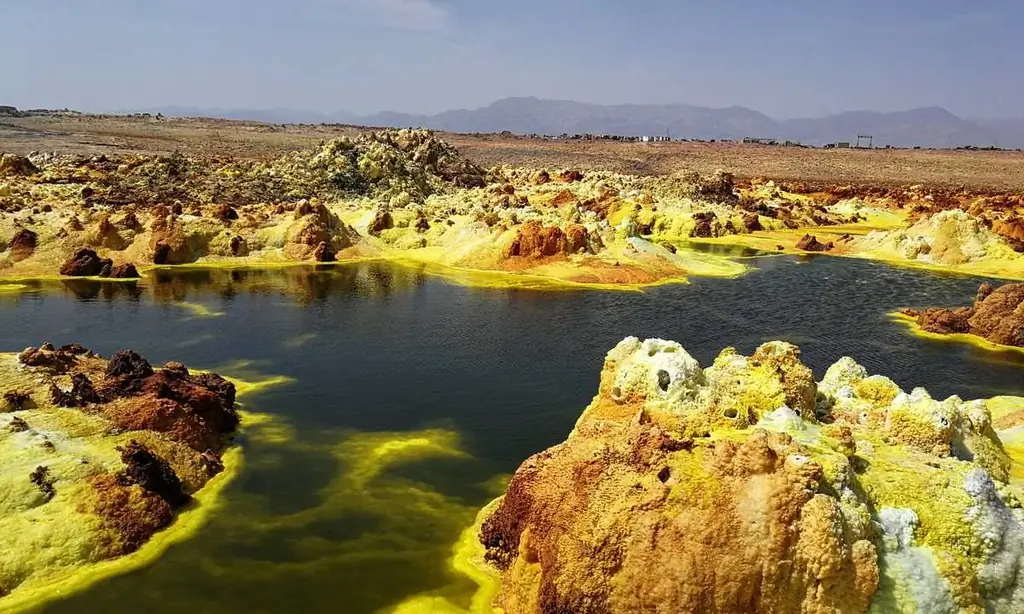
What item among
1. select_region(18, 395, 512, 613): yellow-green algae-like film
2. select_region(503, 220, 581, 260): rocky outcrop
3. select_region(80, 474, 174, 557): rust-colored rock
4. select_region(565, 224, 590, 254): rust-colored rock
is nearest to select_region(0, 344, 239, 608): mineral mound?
select_region(80, 474, 174, 557): rust-colored rock

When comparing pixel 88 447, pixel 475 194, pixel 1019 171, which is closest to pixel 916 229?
pixel 475 194

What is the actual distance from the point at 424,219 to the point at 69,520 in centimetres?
4412

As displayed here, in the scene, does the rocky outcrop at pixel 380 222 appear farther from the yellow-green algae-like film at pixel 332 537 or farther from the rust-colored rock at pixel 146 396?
the yellow-green algae-like film at pixel 332 537

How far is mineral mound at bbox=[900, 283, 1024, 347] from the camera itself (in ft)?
115

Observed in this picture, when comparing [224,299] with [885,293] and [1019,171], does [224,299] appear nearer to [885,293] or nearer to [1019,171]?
[885,293]

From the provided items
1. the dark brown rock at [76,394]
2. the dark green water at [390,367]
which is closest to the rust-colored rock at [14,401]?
the dark brown rock at [76,394]

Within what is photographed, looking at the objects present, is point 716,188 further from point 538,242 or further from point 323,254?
point 323,254

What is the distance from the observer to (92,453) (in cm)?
1856

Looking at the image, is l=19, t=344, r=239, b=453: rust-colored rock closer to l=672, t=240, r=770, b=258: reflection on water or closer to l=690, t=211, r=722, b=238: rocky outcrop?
l=672, t=240, r=770, b=258: reflection on water

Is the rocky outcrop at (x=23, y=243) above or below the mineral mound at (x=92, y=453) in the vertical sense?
above

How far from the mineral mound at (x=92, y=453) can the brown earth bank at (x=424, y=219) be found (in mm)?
24578

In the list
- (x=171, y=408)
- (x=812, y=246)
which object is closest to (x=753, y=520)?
(x=171, y=408)

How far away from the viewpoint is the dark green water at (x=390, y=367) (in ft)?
52.2

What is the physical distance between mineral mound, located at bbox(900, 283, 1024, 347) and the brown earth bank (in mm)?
15388
